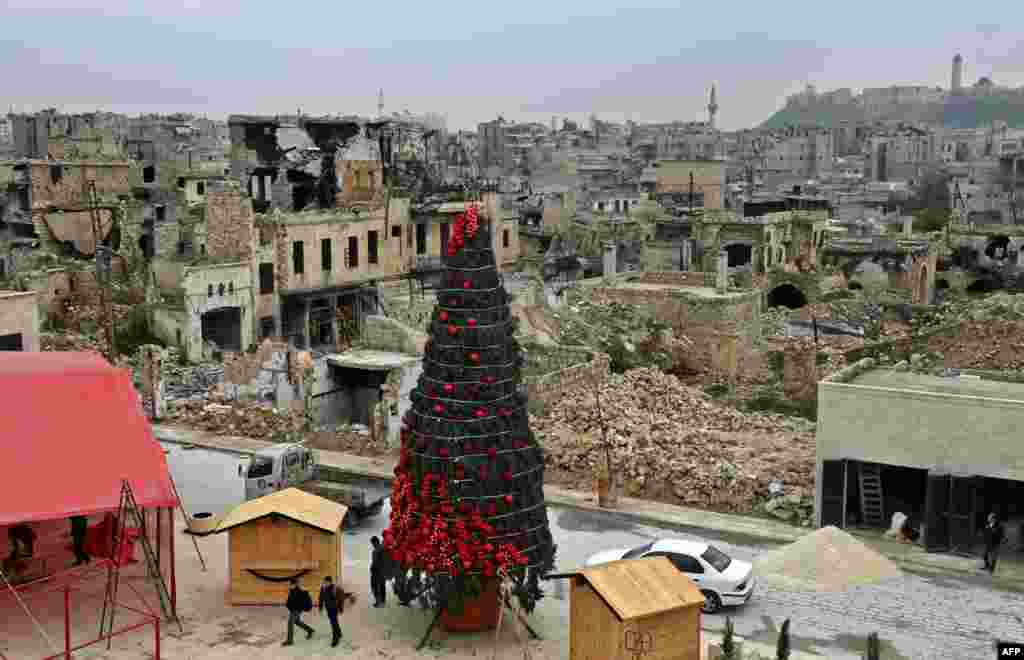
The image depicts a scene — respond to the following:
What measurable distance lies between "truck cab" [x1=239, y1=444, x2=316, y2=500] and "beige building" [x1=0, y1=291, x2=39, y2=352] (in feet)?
21.8

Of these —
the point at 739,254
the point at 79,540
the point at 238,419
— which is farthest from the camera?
the point at 739,254

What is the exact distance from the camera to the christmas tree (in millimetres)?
13898

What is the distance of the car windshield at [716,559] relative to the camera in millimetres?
16420

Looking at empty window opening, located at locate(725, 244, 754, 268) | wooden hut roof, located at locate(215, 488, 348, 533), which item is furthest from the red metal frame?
empty window opening, located at locate(725, 244, 754, 268)

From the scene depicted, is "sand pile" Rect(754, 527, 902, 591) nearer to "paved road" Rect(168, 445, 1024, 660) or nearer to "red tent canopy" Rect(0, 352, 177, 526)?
"paved road" Rect(168, 445, 1024, 660)

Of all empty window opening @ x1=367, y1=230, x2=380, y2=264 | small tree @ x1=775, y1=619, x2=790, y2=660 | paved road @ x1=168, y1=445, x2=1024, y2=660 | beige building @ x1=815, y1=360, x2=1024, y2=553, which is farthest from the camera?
empty window opening @ x1=367, y1=230, x2=380, y2=264

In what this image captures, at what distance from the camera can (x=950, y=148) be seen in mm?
162875

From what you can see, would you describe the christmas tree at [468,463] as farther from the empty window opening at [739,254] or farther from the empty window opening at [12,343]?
the empty window opening at [739,254]

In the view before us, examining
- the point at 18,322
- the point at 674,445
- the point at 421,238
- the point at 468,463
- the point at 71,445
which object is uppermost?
the point at 421,238

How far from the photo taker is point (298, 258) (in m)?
43.5

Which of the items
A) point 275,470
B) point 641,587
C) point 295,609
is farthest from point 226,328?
point 641,587

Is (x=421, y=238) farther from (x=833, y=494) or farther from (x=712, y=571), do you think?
(x=712, y=571)

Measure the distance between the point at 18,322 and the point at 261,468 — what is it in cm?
748

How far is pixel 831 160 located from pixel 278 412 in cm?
14108
